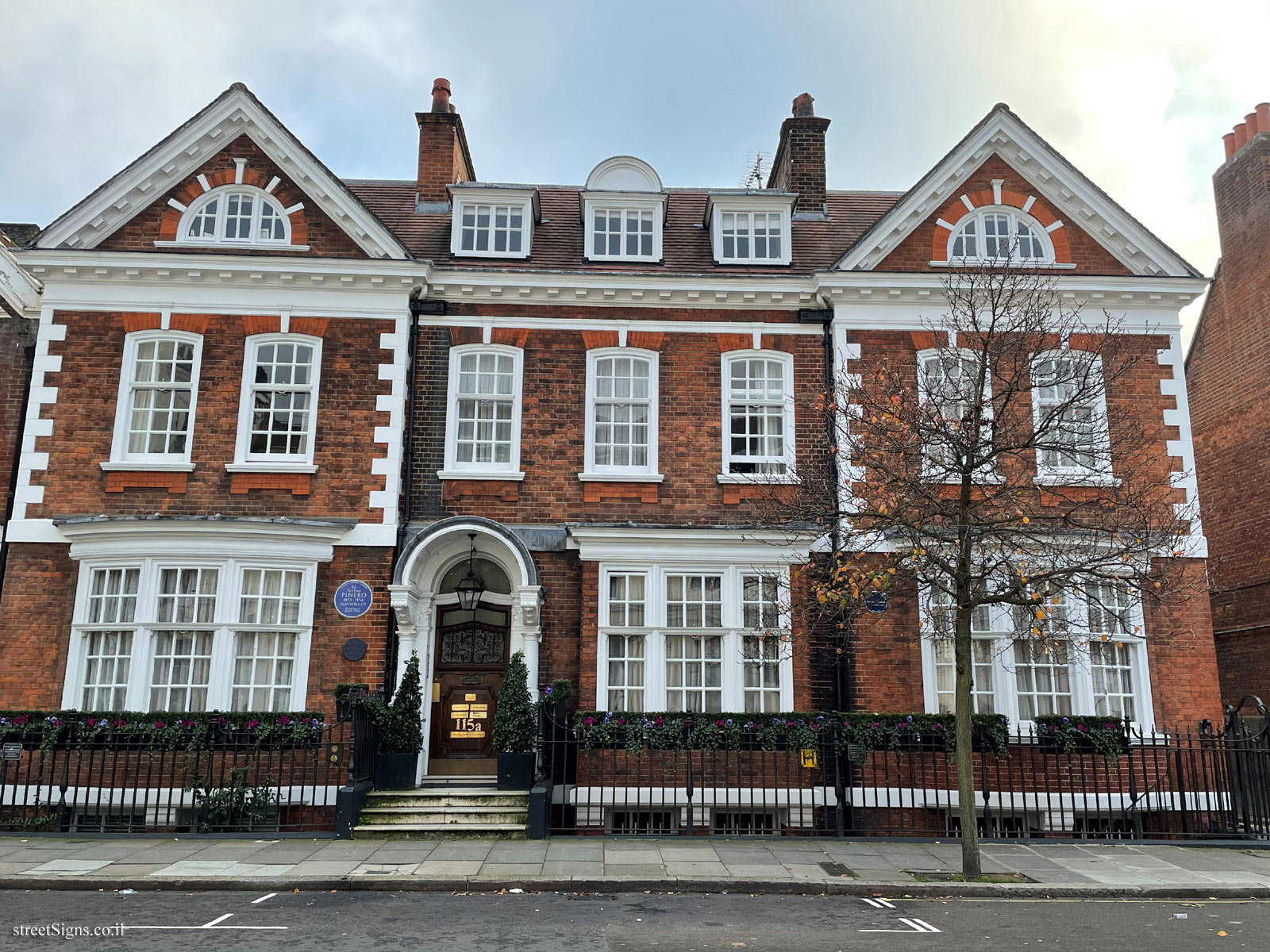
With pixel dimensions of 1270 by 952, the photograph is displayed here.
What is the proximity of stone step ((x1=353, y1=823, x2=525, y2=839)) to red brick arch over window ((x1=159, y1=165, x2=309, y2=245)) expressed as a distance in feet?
29.8

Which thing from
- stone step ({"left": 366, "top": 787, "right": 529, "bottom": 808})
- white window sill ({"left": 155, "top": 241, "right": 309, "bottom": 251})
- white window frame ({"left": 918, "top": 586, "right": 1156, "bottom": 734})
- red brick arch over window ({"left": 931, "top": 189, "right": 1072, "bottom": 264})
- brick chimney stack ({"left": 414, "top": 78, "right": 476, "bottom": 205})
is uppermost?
brick chimney stack ({"left": 414, "top": 78, "right": 476, "bottom": 205})

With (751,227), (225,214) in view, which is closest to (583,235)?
(751,227)

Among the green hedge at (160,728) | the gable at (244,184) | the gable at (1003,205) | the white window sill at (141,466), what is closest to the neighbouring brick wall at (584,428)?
the gable at (1003,205)

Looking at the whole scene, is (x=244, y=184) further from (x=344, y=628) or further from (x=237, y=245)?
(x=344, y=628)

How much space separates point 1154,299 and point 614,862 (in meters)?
12.3

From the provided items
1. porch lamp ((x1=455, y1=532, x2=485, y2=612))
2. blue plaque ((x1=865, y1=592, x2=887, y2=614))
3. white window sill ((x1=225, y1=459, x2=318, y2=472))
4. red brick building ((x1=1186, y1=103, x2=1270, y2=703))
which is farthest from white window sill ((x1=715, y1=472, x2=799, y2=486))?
red brick building ((x1=1186, y1=103, x2=1270, y2=703))

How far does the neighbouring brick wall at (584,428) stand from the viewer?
15312 mm

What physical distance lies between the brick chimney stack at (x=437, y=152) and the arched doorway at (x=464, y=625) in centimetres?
715

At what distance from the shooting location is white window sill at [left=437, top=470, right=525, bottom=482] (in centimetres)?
1529

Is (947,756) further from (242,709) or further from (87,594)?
(87,594)

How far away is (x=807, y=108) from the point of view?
19.0 metres

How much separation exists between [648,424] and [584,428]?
1.02 metres

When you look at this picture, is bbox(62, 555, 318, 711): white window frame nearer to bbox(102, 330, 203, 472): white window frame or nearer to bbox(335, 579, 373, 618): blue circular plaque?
bbox(335, 579, 373, 618): blue circular plaque

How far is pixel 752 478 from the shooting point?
49.9 ft
